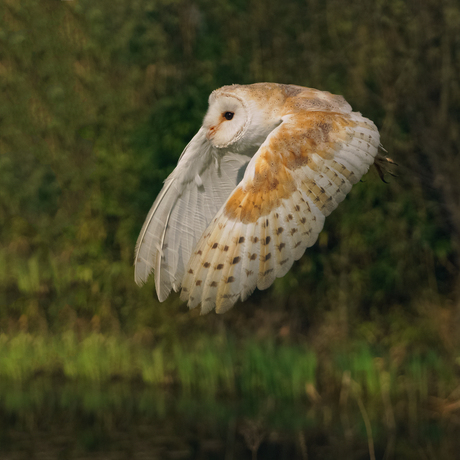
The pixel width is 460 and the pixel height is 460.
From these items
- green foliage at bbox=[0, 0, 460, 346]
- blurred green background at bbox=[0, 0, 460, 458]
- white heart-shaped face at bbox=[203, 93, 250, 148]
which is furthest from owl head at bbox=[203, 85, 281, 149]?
green foliage at bbox=[0, 0, 460, 346]

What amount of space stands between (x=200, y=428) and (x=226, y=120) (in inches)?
191

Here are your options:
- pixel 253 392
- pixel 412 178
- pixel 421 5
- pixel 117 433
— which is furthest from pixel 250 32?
pixel 117 433

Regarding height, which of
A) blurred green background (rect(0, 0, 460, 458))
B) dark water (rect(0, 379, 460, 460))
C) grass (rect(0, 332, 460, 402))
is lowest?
dark water (rect(0, 379, 460, 460))

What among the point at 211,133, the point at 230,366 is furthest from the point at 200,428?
the point at 211,133

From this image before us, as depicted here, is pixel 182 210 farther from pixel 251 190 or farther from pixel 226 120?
pixel 251 190

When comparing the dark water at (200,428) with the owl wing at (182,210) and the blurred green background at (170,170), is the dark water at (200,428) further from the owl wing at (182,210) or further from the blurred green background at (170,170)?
the owl wing at (182,210)

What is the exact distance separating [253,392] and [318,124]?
4.85 metres

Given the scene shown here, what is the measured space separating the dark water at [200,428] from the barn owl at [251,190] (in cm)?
402

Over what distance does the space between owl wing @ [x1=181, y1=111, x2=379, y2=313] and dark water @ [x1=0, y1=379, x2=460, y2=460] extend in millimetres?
4357

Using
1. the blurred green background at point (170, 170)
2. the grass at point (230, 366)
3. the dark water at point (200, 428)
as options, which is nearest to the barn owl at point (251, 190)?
the blurred green background at point (170, 170)

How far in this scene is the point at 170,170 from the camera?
7.05m

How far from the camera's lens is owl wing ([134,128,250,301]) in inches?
97.5

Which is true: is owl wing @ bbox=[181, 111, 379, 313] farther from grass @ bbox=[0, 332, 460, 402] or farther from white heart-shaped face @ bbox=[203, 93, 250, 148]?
grass @ bbox=[0, 332, 460, 402]

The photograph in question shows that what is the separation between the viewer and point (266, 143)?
2264 mm
